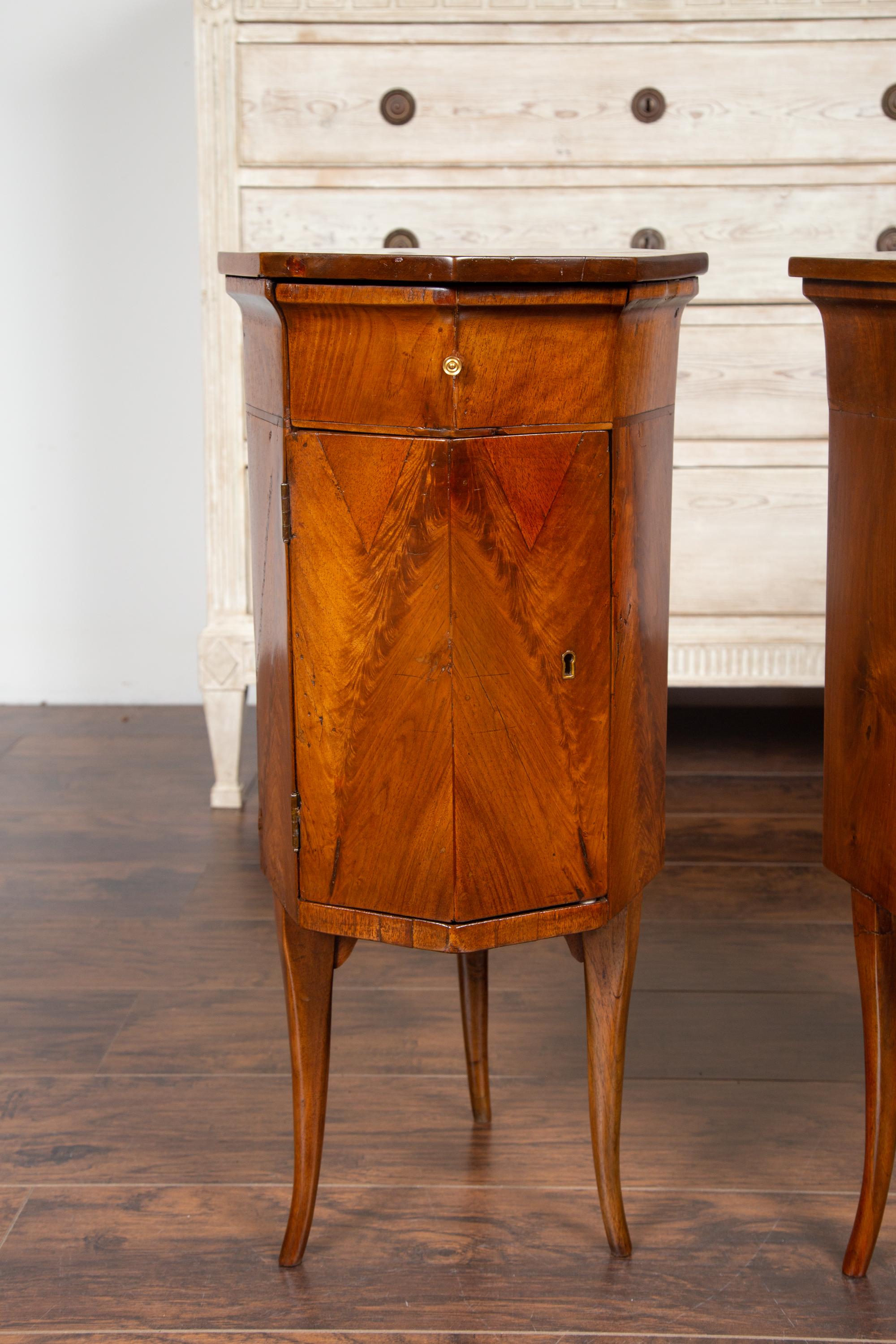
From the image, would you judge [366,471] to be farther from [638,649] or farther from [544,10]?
[544,10]

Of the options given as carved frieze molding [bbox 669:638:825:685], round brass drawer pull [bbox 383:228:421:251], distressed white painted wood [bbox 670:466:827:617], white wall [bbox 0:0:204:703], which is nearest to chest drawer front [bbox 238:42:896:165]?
round brass drawer pull [bbox 383:228:421:251]

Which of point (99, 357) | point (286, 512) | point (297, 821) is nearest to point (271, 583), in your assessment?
point (286, 512)

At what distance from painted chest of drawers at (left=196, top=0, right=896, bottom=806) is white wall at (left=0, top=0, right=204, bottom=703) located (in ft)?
2.23

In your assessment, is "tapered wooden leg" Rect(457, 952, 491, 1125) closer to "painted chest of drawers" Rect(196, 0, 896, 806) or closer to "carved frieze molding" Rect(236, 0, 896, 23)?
"painted chest of drawers" Rect(196, 0, 896, 806)

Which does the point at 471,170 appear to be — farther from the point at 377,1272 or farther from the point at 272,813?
the point at 377,1272

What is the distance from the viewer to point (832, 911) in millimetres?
2201

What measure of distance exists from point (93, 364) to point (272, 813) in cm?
210

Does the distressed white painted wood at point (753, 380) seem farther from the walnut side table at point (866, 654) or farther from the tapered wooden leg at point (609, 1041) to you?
the tapered wooden leg at point (609, 1041)

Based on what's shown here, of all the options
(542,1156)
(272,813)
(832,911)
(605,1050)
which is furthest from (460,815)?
(832,911)

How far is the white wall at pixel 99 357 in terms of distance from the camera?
9.91 feet

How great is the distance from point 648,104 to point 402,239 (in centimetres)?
47

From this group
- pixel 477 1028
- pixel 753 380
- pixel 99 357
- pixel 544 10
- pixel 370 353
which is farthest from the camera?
pixel 99 357

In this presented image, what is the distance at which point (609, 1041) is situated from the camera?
1.36 metres

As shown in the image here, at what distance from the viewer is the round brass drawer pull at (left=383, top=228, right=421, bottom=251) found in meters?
2.39
